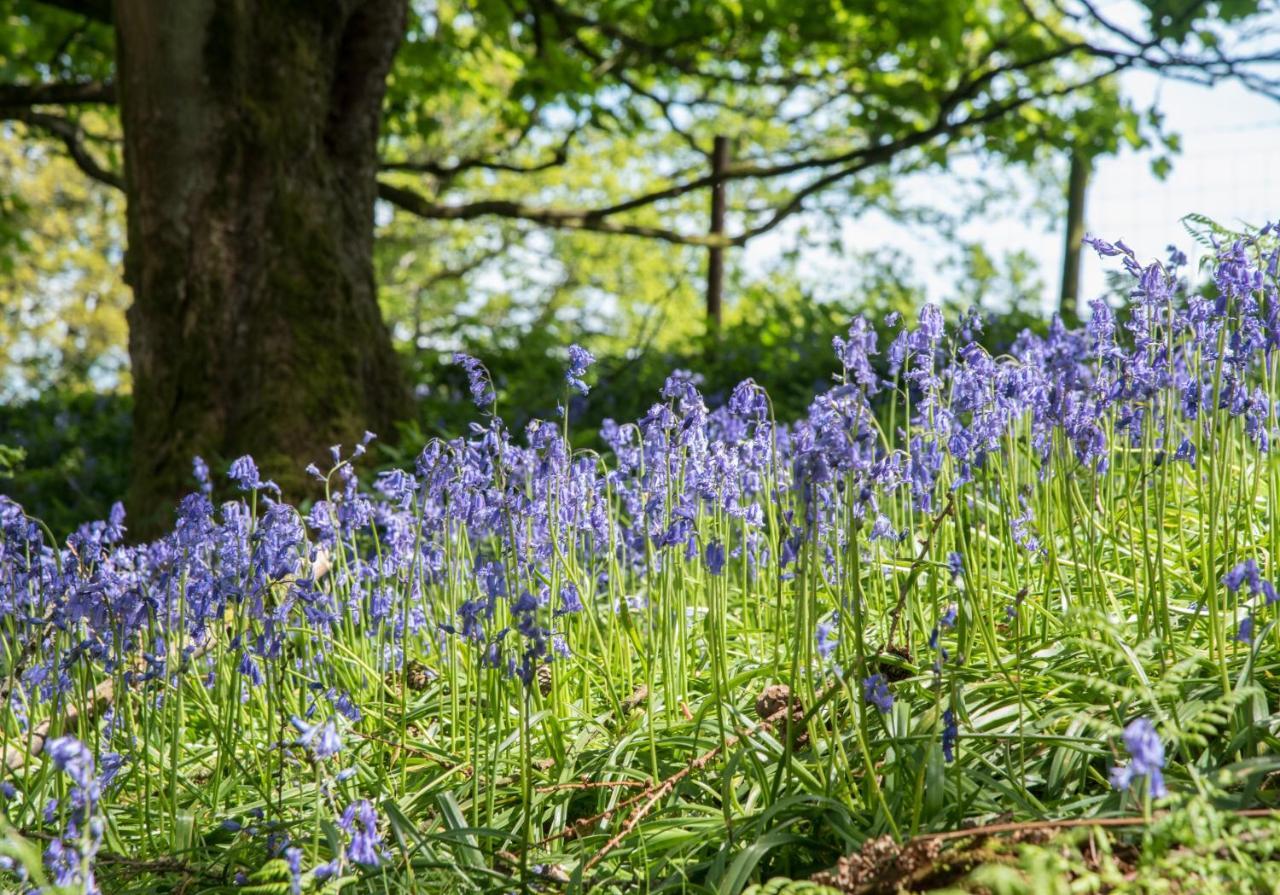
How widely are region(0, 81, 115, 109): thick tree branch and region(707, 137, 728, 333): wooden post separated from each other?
15.4 feet

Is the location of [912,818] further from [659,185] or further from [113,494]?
[659,185]

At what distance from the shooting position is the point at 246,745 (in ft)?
10.8

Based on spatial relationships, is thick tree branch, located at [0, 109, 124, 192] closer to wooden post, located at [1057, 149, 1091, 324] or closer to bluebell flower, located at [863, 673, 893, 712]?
wooden post, located at [1057, 149, 1091, 324]

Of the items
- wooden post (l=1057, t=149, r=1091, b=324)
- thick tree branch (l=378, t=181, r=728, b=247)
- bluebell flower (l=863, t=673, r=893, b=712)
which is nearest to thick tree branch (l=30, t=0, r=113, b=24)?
thick tree branch (l=378, t=181, r=728, b=247)

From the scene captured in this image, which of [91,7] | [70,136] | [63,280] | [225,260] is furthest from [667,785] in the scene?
[63,280]

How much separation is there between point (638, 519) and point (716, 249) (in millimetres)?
7670

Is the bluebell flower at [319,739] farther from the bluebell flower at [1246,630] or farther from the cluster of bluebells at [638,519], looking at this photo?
the bluebell flower at [1246,630]

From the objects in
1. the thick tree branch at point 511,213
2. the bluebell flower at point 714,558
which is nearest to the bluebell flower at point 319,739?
the bluebell flower at point 714,558

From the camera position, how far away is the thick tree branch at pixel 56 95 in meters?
8.83

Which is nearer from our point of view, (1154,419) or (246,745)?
(1154,419)

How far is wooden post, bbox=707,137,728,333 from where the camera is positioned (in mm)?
10553

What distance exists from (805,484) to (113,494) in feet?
26.0

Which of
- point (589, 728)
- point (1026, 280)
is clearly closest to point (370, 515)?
point (589, 728)

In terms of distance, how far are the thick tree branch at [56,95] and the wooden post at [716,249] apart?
470cm
